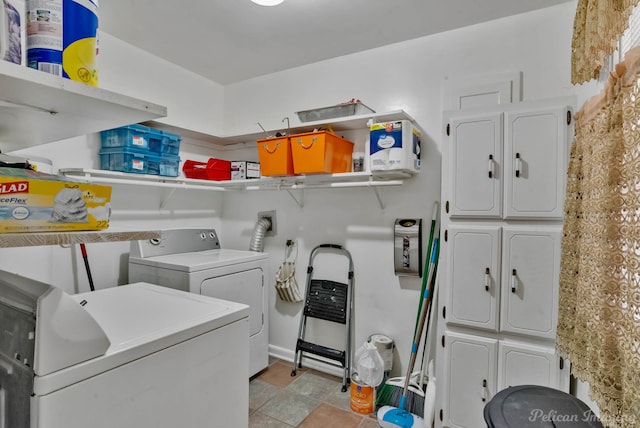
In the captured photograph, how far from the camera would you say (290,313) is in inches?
124

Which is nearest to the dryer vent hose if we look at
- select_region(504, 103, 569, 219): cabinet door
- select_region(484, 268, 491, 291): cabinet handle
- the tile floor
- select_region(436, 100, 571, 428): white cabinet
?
the tile floor

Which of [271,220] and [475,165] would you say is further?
[271,220]

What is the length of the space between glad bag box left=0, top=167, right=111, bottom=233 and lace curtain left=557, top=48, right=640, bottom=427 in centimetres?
140

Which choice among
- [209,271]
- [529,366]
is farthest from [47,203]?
[529,366]

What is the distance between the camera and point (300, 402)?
247cm

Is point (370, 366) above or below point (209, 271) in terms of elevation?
below

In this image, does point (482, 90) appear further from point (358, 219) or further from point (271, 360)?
point (271, 360)

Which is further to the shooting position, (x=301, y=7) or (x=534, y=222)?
(x=301, y=7)

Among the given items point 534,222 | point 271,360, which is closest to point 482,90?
point 534,222

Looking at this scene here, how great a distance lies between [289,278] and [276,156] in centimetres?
113

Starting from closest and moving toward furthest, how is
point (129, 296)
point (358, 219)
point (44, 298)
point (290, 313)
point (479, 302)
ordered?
point (44, 298) < point (129, 296) < point (479, 302) < point (358, 219) < point (290, 313)

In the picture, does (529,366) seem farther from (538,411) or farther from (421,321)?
(538,411)

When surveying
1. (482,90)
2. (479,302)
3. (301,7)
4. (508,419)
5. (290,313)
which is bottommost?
(290,313)

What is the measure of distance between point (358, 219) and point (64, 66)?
2335mm
